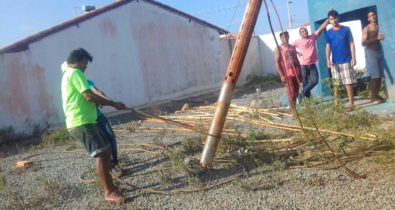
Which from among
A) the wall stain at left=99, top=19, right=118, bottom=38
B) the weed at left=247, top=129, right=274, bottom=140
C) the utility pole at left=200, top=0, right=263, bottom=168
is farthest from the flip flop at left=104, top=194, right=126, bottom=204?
the wall stain at left=99, top=19, right=118, bottom=38

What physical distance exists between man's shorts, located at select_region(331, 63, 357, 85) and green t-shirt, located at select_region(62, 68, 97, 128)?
4.80m

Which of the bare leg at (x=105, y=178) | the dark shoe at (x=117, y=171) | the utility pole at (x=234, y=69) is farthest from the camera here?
the dark shoe at (x=117, y=171)

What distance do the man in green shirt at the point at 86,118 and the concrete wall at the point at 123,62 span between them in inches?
285

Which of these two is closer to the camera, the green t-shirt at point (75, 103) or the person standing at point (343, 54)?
the green t-shirt at point (75, 103)

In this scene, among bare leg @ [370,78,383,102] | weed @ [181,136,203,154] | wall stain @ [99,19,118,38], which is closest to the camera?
weed @ [181,136,203,154]

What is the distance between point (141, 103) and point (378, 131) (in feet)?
34.8

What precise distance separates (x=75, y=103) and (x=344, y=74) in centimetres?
516

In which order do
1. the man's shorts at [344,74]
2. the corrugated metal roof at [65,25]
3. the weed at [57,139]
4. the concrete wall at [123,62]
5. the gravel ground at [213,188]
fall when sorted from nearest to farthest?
the gravel ground at [213,188], the man's shorts at [344,74], the weed at [57,139], the corrugated metal roof at [65,25], the concrete wall at [123,62]

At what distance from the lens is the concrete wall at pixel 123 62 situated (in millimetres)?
12055

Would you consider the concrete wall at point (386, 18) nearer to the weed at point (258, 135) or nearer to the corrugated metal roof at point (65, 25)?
the weed at point (258, 135)

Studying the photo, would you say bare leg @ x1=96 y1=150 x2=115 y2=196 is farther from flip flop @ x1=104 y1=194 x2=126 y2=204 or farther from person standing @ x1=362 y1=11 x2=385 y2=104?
person standing @ x1=362 y1=11 x2=385 y2=104

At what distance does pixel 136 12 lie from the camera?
15836 mm

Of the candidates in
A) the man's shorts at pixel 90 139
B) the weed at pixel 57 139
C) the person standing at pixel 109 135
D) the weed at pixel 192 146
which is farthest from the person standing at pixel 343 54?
the weed at pixel 57 139

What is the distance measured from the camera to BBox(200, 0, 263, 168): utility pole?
5332 mm
